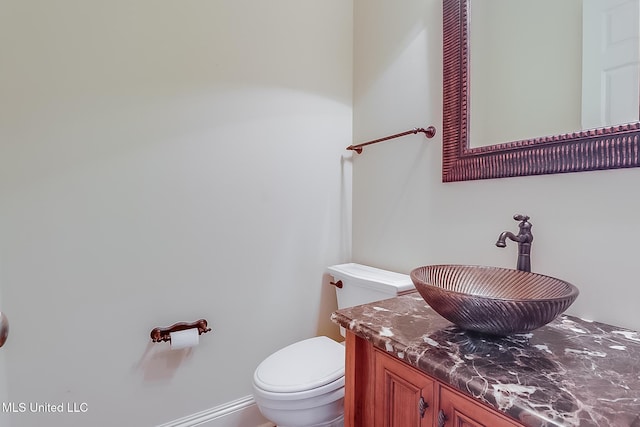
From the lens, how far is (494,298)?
2.06ft

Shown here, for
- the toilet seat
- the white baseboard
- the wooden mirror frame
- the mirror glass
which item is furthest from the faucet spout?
the white baseboard

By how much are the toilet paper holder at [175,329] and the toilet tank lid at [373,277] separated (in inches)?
26.8

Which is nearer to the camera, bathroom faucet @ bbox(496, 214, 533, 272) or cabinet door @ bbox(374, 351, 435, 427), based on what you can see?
cabinet door @ bbox(374, 351, 435, 427)

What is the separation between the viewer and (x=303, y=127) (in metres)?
1.62

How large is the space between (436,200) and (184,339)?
4.08 feet

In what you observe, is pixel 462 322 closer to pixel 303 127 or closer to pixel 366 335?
pixel 366 335

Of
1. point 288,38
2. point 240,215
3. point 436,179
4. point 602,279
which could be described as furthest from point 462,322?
point 288,38

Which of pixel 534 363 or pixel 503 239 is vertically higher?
pixel 503 239

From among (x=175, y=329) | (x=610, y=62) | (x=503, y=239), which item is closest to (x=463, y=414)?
(x=503, y=239)

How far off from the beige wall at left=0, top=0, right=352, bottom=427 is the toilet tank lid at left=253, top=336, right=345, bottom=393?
12.1 inches

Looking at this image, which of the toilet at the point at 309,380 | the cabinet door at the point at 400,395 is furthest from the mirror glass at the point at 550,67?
the cabinet door at the point at 400,395

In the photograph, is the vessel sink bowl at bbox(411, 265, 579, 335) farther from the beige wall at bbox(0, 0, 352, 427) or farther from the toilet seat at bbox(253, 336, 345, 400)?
the beige wall at bbox(0, 0, 352, 427)

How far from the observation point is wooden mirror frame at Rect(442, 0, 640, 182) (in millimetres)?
802

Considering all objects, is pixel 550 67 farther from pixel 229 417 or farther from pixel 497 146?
pixel 229 417
